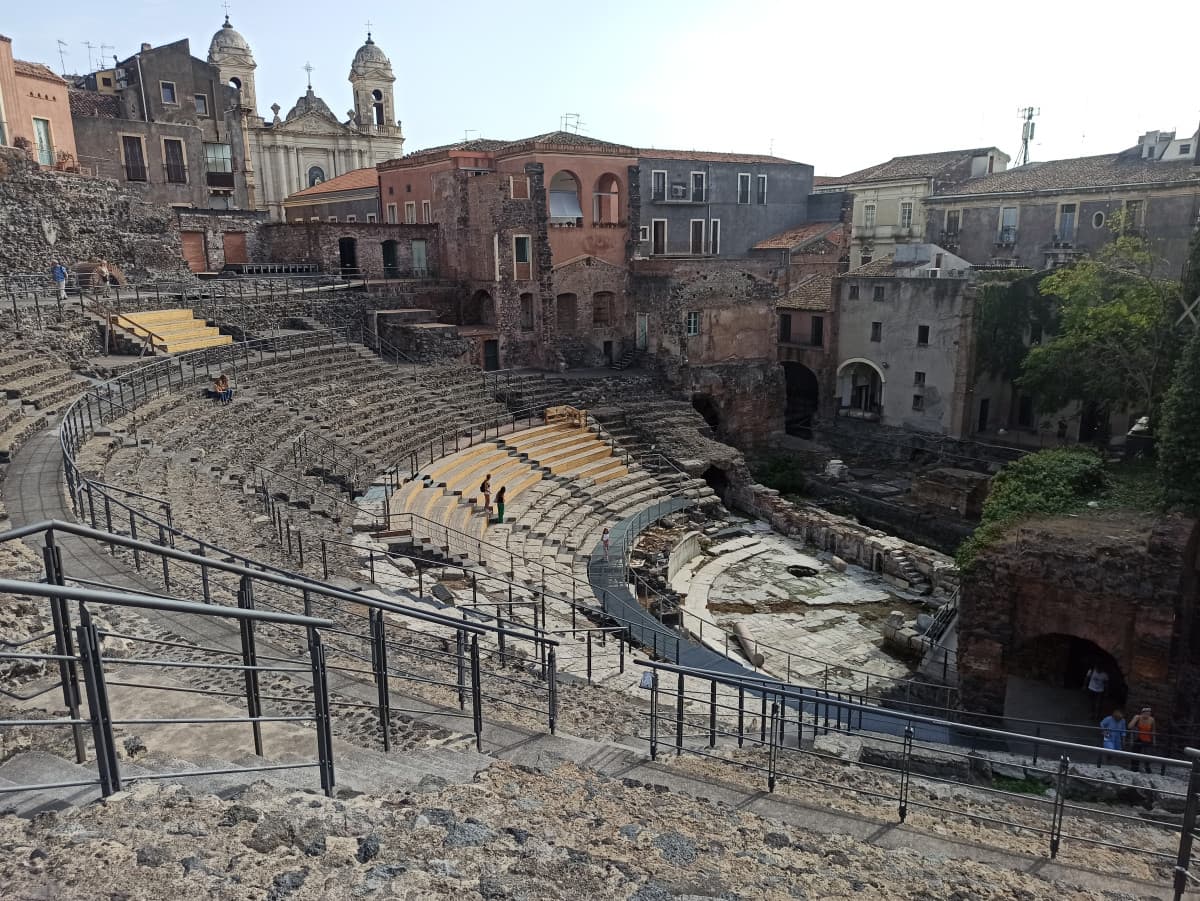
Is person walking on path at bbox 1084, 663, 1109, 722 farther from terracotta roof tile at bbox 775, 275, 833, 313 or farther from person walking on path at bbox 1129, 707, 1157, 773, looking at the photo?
terracotta roof tile at bbox 775, 275, 833, 313

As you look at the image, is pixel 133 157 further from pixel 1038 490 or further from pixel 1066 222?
pixel 1066 222

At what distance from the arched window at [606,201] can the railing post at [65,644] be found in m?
34.2

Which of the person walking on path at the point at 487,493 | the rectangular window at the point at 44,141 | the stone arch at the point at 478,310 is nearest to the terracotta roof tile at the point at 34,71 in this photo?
the rectangular window at the point at 44,141

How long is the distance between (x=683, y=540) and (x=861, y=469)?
12043mm

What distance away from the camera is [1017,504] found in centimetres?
1855

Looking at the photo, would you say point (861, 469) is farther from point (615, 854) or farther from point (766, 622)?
point (615, 854)

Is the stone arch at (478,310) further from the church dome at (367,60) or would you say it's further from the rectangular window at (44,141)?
the church dome at (367,60)

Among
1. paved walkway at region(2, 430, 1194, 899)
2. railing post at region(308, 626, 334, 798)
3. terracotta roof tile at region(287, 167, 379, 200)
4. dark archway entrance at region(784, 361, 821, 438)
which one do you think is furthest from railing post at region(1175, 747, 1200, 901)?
terracotta roof tile at region(287, 167, 379, 200)

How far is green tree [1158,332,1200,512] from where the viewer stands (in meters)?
16.1

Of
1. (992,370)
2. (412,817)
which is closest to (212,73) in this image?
(992,370)

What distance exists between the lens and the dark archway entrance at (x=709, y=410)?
115ft

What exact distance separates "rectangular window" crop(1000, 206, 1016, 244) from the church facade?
40.7 meters

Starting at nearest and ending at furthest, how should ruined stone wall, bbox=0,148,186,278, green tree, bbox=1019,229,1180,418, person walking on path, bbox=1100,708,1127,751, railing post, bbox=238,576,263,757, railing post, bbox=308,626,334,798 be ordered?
railing post, bbox=308,626,334,798 < railing post, bbox=238,576,263,757 < person walking on path, bbox=1100,708,1127,751 < green tree, bbox=1019,229,1180,418 < ruined stone wall, bbox=0,148,186,278

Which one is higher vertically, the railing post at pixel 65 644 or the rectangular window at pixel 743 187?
the rectangular window at pixel 743 187
